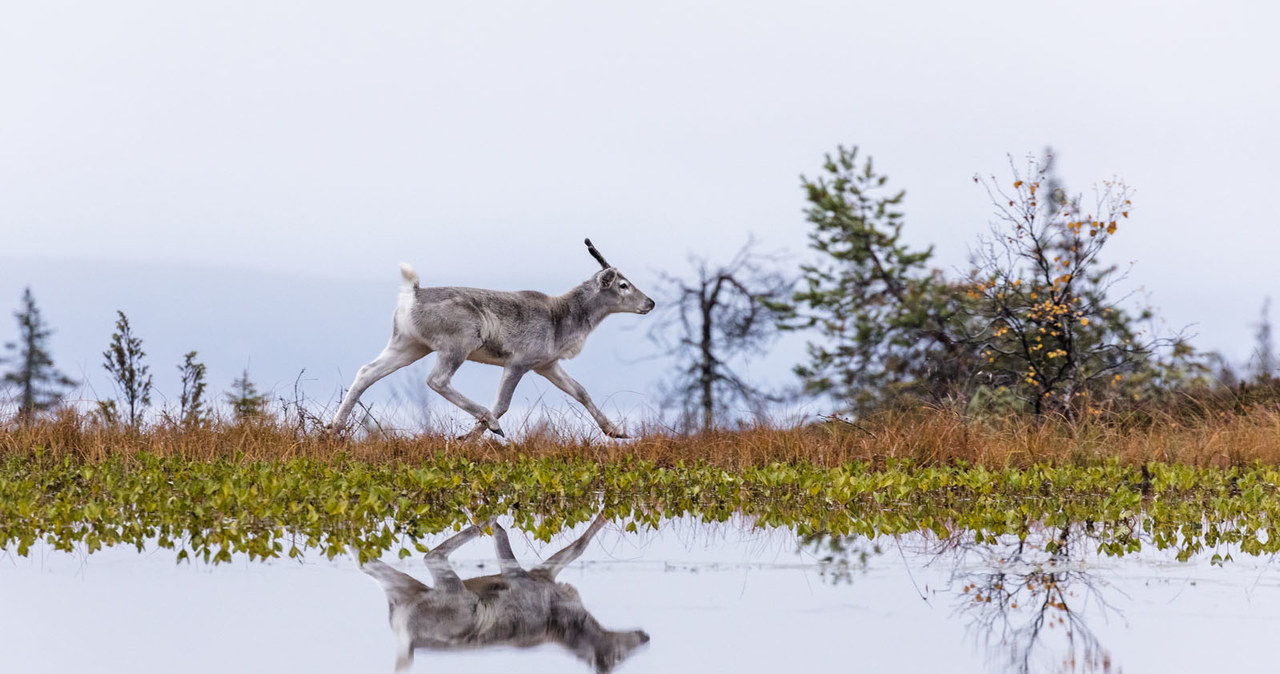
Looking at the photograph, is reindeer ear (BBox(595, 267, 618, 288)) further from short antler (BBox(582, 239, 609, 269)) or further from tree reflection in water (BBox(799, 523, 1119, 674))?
tree reflection in water (BBox(799, 523, 1119, 674))

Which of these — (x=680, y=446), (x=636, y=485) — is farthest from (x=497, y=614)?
(x=680, y=446)

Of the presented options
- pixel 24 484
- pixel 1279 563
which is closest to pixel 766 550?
pixel 1279 563

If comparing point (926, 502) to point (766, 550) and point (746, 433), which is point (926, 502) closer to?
point (766, 550)

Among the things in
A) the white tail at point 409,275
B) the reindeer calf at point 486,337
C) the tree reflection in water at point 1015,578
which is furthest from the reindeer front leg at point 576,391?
the tree reflection in water at point 1015,578

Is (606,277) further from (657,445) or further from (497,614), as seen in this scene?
(497,614)

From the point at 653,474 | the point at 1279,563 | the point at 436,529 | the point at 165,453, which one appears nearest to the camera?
the point at 1279,563

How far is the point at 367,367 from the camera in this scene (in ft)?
50.0

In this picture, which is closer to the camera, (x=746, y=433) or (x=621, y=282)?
(x=746, y=433)

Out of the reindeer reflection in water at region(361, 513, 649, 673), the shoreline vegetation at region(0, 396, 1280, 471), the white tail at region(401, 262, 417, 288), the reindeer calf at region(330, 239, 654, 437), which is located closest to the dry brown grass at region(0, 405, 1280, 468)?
the shoreline vegetation at region(0, 396, 1280, 471)

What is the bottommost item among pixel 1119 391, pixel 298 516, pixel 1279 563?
pixel 1279 563

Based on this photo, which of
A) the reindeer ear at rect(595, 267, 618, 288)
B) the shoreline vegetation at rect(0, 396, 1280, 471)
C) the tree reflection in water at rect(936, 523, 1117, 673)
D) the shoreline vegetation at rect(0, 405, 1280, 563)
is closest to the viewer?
the tree reflection in water at rect(936, 523, 1117, 673)

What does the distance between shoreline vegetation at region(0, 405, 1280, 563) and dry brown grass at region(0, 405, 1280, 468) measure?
0.03 metres

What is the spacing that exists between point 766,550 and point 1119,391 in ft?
50.8

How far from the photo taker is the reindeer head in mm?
16547
